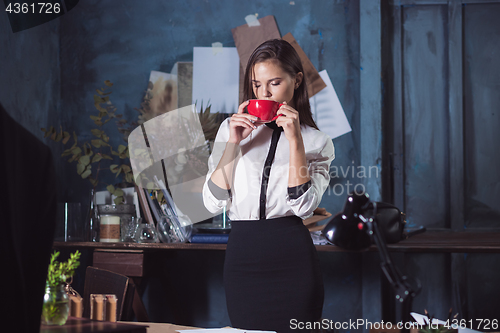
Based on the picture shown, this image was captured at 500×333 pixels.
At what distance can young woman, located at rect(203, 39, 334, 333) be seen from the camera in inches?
58.6

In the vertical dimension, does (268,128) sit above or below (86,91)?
below

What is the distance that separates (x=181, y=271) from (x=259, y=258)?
135 cm

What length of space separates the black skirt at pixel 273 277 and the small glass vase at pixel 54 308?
0.79 metres

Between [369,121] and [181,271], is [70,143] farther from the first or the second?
[369,121]

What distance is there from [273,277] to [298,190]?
1.05ft

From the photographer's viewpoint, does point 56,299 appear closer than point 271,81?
Yes

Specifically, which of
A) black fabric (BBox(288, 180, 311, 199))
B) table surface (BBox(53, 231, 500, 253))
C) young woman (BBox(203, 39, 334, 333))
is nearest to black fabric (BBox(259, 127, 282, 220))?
young woman (BBox(203, 39, 334, 333))

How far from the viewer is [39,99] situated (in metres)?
2.67

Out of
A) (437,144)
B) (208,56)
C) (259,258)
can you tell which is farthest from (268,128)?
(437,144)

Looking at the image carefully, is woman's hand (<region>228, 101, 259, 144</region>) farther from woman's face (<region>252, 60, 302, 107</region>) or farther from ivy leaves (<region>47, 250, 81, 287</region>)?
ivy leaves (<region>47, 250, 81, 287</region>)

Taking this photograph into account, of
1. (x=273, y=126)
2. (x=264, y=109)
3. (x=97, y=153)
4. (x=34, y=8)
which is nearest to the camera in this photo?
(x=264, y=109)

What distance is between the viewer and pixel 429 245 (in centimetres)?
202

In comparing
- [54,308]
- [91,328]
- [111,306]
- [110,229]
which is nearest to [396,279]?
[91,328]

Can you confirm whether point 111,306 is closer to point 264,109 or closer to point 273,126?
point 264,109
